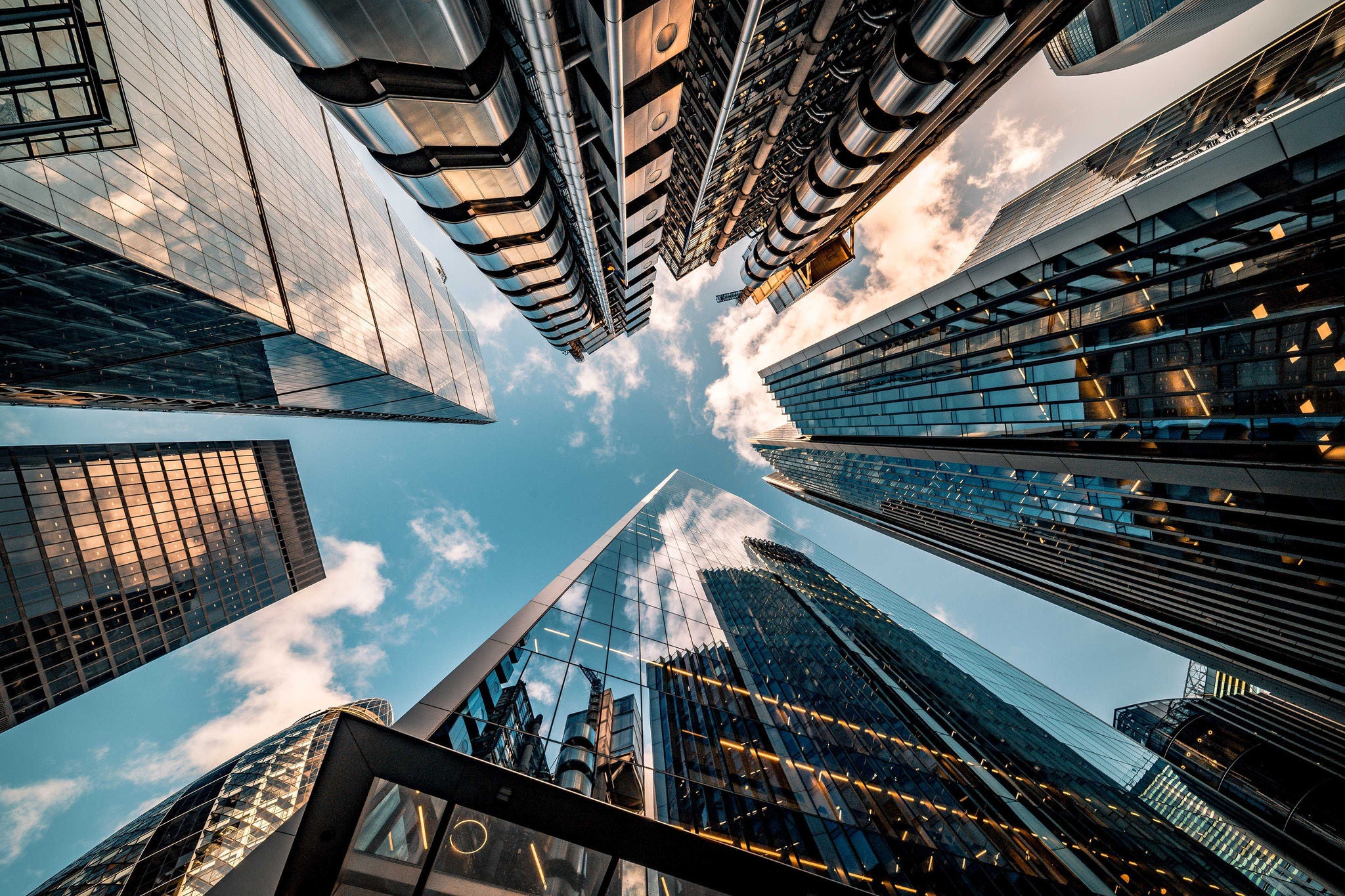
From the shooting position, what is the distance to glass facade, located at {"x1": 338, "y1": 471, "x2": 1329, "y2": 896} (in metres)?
7.89

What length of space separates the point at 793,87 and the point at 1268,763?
223ft

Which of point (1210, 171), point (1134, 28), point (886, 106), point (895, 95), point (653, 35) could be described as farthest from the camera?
point (1134, 28)

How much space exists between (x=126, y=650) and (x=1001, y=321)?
306 ft

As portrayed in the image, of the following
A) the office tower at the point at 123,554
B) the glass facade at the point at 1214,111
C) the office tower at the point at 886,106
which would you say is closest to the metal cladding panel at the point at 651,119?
the office tower at the point at 886,106

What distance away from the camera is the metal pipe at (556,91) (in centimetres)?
761

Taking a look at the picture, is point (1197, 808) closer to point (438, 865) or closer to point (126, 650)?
point (438, 865)

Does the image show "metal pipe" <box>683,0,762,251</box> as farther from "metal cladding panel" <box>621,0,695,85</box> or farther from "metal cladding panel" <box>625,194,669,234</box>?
"metal cladding panel" <box>625,194,669,234</box>

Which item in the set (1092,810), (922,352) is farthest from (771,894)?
(922,352)

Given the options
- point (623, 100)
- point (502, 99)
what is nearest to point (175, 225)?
point (502, 99)

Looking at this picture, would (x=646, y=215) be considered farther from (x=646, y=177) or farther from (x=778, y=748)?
(x=778, y=748)

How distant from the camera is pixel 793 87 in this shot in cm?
1797

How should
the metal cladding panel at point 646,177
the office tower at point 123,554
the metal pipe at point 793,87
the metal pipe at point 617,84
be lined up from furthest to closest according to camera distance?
1. the office tower at point 123,554
2. the metal pipe at point 793,87
3. the metal cladding panel at point 646,177
4. the metal pipe at point 617,84

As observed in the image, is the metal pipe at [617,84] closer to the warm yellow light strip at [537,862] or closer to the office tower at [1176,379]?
the warm yellow light strip at [537,862]

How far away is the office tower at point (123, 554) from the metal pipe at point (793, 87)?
74.7m
